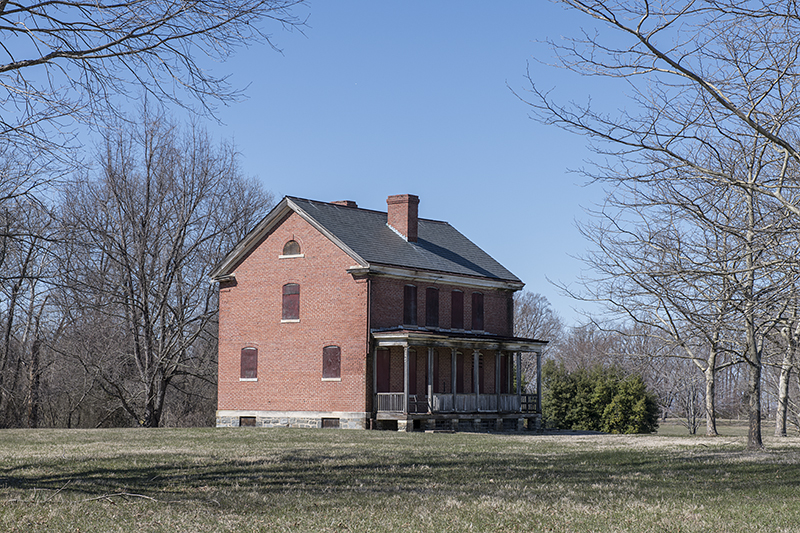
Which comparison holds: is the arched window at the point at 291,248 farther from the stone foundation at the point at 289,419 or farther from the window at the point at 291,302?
the stone foundation at the point at 289,419

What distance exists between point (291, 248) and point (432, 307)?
635 centimetres

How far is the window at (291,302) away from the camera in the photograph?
115 feet

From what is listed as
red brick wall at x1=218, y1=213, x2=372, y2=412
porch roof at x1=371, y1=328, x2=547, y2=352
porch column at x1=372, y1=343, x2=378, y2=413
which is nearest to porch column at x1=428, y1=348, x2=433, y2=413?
porch roof at x1=371, y1=328, x2=547, y2=352

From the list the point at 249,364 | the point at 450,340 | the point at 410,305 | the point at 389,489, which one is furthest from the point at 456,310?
the point at 389,489

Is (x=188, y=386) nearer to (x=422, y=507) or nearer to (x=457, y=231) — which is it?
(x=457, y=231)

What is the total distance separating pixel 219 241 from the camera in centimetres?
4597

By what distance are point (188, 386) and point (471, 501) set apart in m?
39.8

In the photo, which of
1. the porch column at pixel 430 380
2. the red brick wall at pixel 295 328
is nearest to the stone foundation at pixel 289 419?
the red brick wall at pixel 295 328

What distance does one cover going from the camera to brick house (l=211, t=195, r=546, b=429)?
1309 inches

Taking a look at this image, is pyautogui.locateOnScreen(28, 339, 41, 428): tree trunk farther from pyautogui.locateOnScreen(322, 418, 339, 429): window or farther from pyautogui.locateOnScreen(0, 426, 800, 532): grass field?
pyautogui.locateOnScreen(0, 426, 800, 532): grass field

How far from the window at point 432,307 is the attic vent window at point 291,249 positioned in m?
5.60

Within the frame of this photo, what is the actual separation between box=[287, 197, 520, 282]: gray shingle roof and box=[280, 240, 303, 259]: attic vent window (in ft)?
4.97

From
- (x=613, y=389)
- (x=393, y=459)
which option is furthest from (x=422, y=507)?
(x=613, y=389)

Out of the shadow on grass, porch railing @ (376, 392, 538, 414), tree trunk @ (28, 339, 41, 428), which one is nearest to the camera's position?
the shadow on grass
